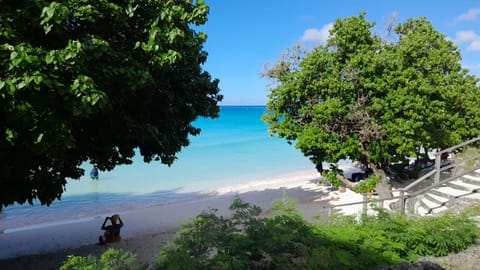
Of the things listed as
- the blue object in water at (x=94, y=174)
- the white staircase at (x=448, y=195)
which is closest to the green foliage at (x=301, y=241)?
the white staircase at (x=448, y=195)

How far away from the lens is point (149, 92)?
8.45 metres

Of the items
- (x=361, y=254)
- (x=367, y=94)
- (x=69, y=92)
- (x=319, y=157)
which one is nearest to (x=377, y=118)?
(x=367, y=94)

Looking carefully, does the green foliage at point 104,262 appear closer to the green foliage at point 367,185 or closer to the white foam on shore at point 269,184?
the green foliage at point 367,185

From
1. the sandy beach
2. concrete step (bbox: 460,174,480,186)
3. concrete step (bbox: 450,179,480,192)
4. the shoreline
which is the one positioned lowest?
the sandy beach

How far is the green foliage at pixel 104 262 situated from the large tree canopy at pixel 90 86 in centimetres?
220

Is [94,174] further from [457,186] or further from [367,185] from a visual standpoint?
[457,186]

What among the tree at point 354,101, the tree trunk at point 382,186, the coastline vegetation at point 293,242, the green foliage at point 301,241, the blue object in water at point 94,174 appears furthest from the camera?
the blue object in water at point 94,174

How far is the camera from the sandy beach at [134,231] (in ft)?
37.8

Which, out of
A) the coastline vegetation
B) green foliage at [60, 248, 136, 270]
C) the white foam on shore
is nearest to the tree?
the coastline vegetation

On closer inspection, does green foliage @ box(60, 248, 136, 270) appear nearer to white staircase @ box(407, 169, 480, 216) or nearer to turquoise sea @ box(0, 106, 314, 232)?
white staircase @ box(407, 169, 480, 216)

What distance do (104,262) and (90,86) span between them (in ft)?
8.62

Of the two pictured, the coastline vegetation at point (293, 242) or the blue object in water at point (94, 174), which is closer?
the coastline vegetation at point (293, 242)

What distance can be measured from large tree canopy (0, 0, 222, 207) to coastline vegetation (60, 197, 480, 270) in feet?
7.76

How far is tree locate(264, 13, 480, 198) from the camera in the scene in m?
13.2
